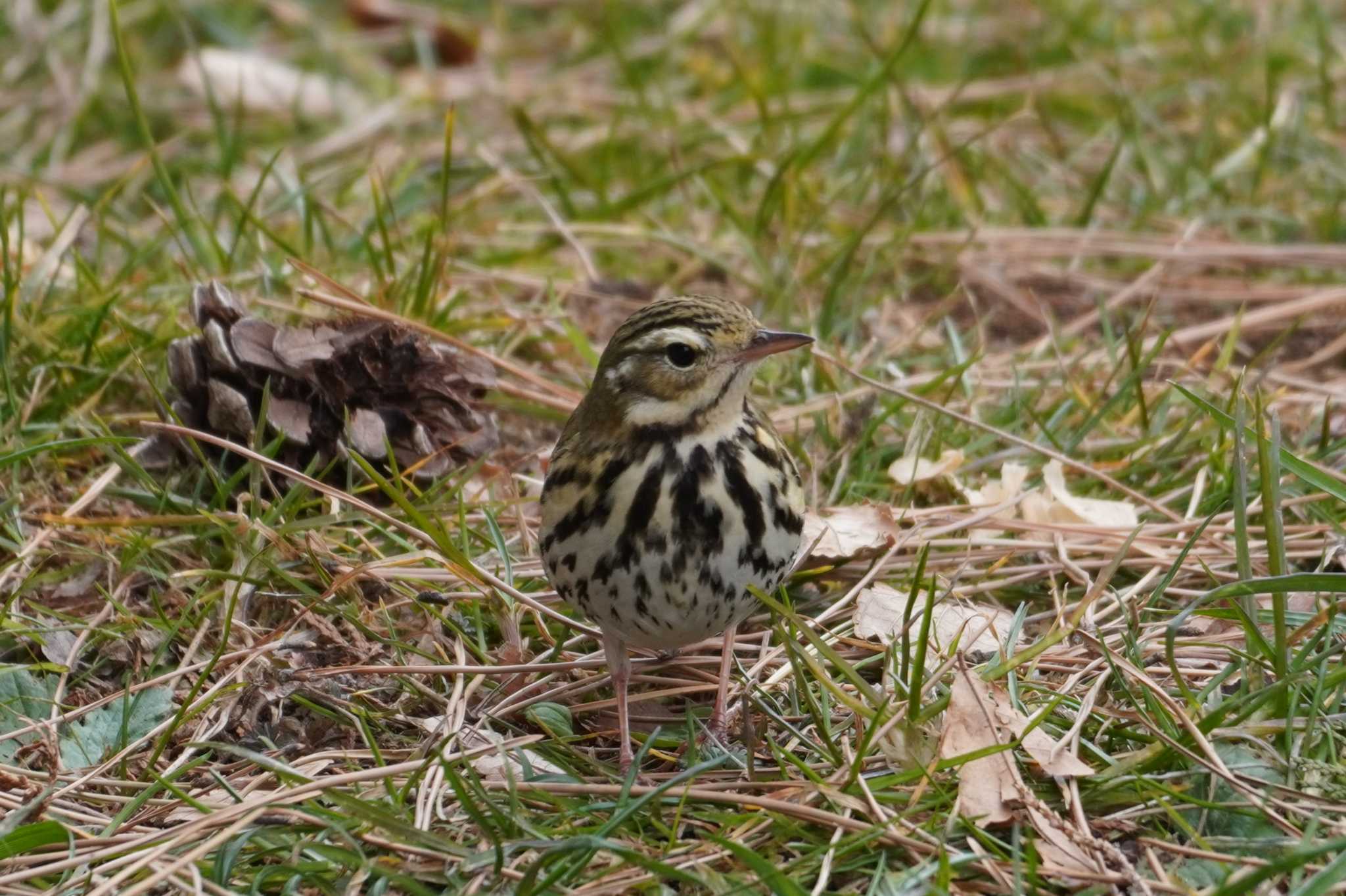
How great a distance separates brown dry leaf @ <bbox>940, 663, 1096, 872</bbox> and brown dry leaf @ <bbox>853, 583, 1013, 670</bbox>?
34 cm

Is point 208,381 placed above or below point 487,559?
above

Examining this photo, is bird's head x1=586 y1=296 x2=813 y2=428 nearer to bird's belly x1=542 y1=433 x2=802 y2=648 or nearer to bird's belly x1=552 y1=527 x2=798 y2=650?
bird's belly x1=542 y1=433 x2=802 y2=648

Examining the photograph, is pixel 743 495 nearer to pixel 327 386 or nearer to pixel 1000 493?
pixel 1000 493

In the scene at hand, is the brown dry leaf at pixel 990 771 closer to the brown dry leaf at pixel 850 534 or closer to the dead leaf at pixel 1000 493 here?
the brown dry leaf at pixel 850 534

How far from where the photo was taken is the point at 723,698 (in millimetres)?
3602

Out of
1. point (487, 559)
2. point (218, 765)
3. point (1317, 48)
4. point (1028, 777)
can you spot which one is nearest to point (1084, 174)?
point (1317, 48)

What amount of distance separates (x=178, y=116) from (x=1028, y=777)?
5.58 metres

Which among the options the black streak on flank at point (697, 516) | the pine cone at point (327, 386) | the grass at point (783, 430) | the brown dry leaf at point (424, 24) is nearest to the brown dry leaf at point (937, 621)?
the grass at point (783, 430)

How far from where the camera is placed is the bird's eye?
3416mm

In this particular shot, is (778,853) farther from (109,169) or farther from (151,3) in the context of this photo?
(151,3)

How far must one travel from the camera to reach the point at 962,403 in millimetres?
4895

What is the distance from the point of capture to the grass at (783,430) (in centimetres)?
309

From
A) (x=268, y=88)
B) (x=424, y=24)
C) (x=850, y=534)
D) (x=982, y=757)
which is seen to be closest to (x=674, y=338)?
(x=850, y=534)

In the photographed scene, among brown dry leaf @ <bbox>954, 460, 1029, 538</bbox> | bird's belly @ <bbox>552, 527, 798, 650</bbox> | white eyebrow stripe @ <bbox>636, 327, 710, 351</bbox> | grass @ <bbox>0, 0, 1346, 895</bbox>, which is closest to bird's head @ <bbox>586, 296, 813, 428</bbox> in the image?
white eyebrow stripe @ <bbox>636, 327, 710, 351</bbox>
